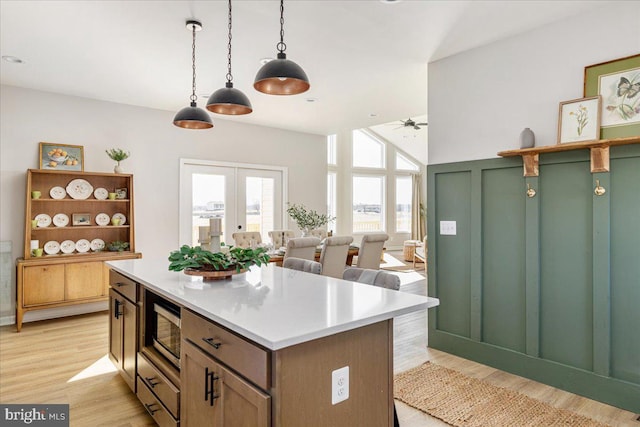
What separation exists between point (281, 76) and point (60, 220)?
406 cm

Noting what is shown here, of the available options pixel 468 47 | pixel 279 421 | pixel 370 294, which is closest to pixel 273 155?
pixel 468 47

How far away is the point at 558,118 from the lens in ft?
9.23

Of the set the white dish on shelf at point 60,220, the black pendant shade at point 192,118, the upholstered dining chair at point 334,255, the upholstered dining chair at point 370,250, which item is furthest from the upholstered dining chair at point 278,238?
the black pendant shade at point 192,118

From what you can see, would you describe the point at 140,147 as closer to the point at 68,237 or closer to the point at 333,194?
the point at 68,237

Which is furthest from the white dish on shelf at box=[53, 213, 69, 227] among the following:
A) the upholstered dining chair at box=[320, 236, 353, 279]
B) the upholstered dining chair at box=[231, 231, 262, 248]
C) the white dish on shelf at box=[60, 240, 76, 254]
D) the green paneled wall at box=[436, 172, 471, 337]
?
the green paneled wall at box=[436, 172, 471, 337]

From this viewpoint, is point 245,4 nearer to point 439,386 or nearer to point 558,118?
point 558,118

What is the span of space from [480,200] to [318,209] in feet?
13.8

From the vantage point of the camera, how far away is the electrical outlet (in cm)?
139

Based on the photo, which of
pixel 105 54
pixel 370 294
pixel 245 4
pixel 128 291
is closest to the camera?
pixel 370 294

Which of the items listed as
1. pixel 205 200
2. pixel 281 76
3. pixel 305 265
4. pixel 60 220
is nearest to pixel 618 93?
pixel 281 76

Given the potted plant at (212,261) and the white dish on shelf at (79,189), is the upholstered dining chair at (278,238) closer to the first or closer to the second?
the white dish on shelf at (79,189)

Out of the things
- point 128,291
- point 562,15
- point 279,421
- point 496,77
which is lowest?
point 279,421

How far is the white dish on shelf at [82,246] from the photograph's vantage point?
4.76 meters

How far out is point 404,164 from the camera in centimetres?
1195
